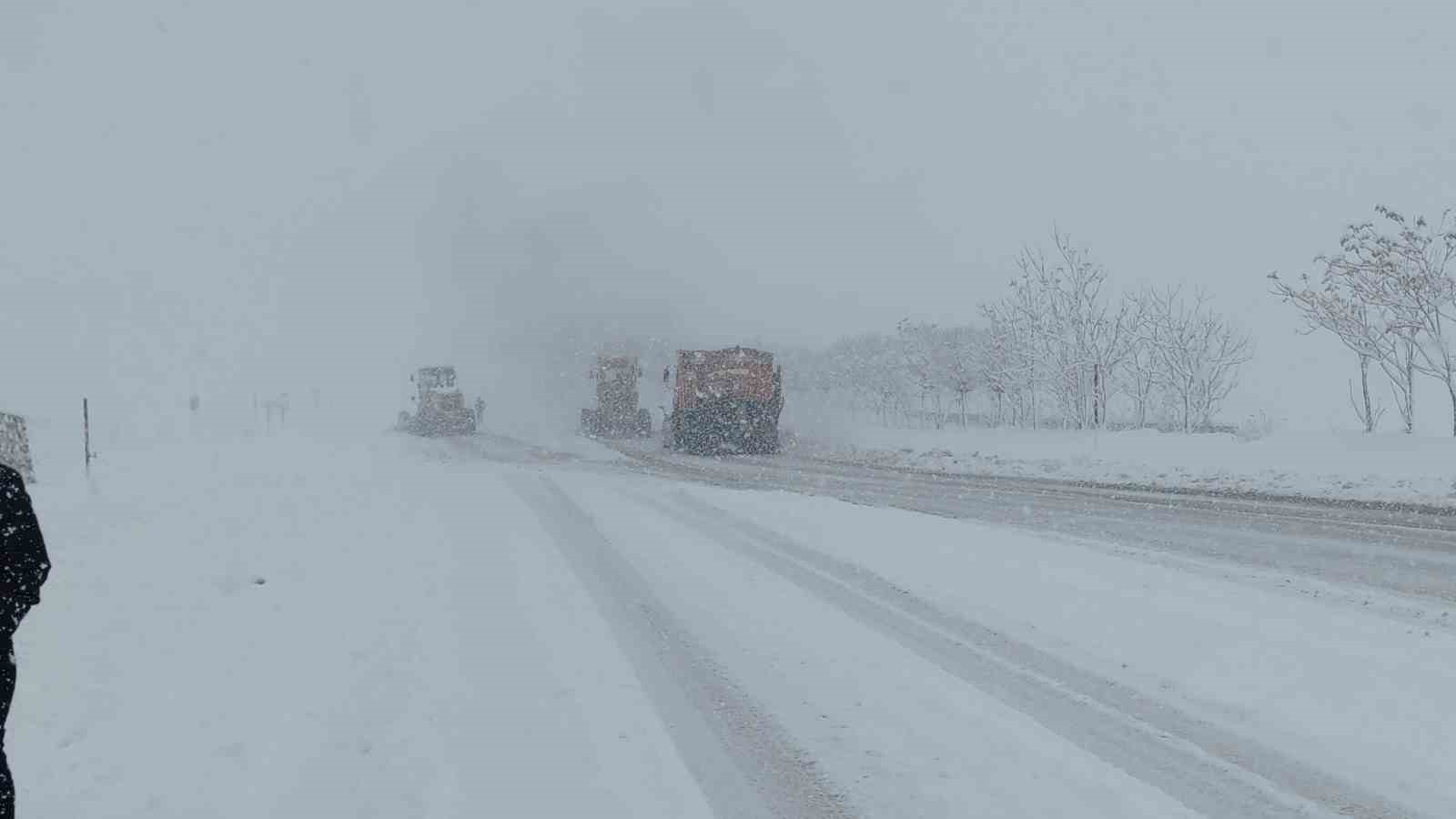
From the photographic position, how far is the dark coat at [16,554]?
10.5 ft

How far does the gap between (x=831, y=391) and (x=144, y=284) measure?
66827mm

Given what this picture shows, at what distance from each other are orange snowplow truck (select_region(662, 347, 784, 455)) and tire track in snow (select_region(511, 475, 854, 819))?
21479 mm

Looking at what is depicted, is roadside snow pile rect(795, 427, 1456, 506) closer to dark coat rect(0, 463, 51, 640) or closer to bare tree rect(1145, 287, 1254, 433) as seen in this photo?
bare tree rect(1145, 287, 1254, 433)

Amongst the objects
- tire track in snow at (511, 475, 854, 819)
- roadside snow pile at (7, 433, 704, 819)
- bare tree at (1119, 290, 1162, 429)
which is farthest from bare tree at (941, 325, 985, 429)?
tire track in snow at (511, 475, 854, 819)

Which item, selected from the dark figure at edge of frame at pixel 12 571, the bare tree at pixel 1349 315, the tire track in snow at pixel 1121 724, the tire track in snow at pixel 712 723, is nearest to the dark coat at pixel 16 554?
the dark figure at edge of frame at pixel 12 571

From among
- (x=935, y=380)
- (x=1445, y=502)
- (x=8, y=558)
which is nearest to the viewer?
(x=8, y=558)

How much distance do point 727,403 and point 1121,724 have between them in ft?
84.6

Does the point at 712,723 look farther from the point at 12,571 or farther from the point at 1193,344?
the point at 1193,344

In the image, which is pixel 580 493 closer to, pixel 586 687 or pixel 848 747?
pixel 586 687

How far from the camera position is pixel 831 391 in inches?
2729

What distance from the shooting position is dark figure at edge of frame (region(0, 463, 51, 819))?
10.5 ft

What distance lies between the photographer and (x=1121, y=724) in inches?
200

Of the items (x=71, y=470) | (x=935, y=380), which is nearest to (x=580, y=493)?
(x=71, y=470)

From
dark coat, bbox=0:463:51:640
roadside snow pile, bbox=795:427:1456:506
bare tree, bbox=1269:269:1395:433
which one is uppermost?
bare tree, bbox=1269:269:1395:433
